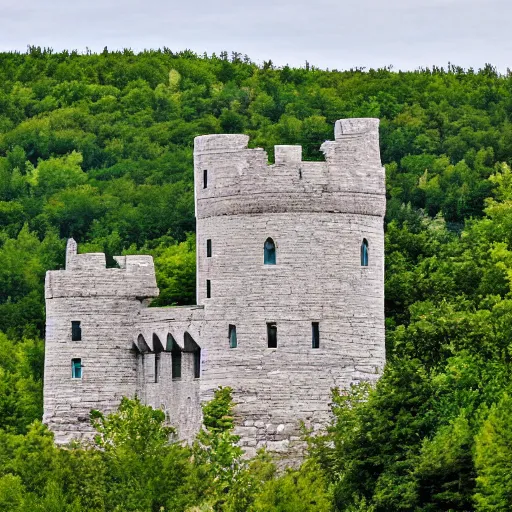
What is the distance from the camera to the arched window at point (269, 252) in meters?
66.6

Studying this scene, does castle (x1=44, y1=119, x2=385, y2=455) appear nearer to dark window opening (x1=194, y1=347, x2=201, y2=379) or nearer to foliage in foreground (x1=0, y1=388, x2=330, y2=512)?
dark window opening (x1=194, y1=347, x2=201, y2=379)

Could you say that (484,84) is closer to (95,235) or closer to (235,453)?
(95,235)

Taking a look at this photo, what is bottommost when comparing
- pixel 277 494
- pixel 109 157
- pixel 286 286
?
pixel 277 494

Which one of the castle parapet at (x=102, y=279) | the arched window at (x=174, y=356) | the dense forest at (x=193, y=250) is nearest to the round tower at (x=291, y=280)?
the dense forest at (x=193, y=250)

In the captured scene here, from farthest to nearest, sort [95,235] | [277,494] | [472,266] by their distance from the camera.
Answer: [95,235]
[472,266]
[277,494]

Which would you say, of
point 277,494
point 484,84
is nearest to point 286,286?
point 277,494

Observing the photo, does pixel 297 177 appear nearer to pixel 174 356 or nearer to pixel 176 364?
pixel 174 356

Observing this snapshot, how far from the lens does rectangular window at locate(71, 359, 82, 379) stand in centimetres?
7156

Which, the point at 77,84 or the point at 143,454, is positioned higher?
the point at 77,84

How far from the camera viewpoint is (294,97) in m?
134

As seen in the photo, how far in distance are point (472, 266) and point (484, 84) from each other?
217ft

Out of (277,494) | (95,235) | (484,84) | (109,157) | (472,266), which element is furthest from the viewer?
(484,84)

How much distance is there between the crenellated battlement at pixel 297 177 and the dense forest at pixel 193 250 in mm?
4686

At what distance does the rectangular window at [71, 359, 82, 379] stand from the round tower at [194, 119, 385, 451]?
5.52 meters
